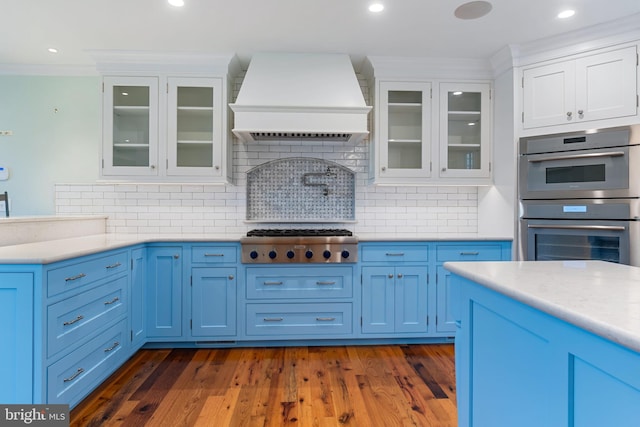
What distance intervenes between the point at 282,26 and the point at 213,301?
7.10 ft

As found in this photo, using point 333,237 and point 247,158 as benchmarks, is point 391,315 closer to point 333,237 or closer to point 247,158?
point 333,237

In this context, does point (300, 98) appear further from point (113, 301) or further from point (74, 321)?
point (74, 321)

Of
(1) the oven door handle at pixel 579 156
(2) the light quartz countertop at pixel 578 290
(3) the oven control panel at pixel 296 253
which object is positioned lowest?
(3) the oven control panel at pixel 296 253

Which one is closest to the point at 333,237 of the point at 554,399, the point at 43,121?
the point at 554,399

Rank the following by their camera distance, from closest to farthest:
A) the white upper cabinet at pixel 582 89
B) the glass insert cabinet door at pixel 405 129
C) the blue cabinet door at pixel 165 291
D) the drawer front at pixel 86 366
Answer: the drawer front at pixel 86 366, the white upper cabinet at pixel 582 89, the blue cabinet door at pixel 165 291, the glass insert cabinet door at pixel 405 129

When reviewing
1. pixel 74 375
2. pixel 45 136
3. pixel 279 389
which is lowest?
pixel 279 389

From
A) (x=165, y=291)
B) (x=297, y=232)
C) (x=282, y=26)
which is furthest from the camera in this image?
(x=297, y=232)

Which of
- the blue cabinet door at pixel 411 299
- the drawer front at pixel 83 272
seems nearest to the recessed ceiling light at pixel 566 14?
the blue cabinet door at pixel 411 299

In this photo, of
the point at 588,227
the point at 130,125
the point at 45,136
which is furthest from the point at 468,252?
the point at 45,136

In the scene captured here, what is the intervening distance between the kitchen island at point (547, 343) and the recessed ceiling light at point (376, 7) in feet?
5.91

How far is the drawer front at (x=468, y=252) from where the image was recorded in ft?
9.29

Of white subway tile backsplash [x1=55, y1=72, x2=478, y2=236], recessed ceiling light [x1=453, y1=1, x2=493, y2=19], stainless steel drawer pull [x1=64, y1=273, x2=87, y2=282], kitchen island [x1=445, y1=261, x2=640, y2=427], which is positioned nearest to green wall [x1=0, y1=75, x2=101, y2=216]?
white subway tile backsplash [x1=55, y1=72, x2=478, y2=236]

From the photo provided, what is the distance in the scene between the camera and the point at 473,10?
2303mm

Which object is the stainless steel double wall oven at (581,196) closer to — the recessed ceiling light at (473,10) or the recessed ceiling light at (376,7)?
the recessed ceiling light at (473,10)
